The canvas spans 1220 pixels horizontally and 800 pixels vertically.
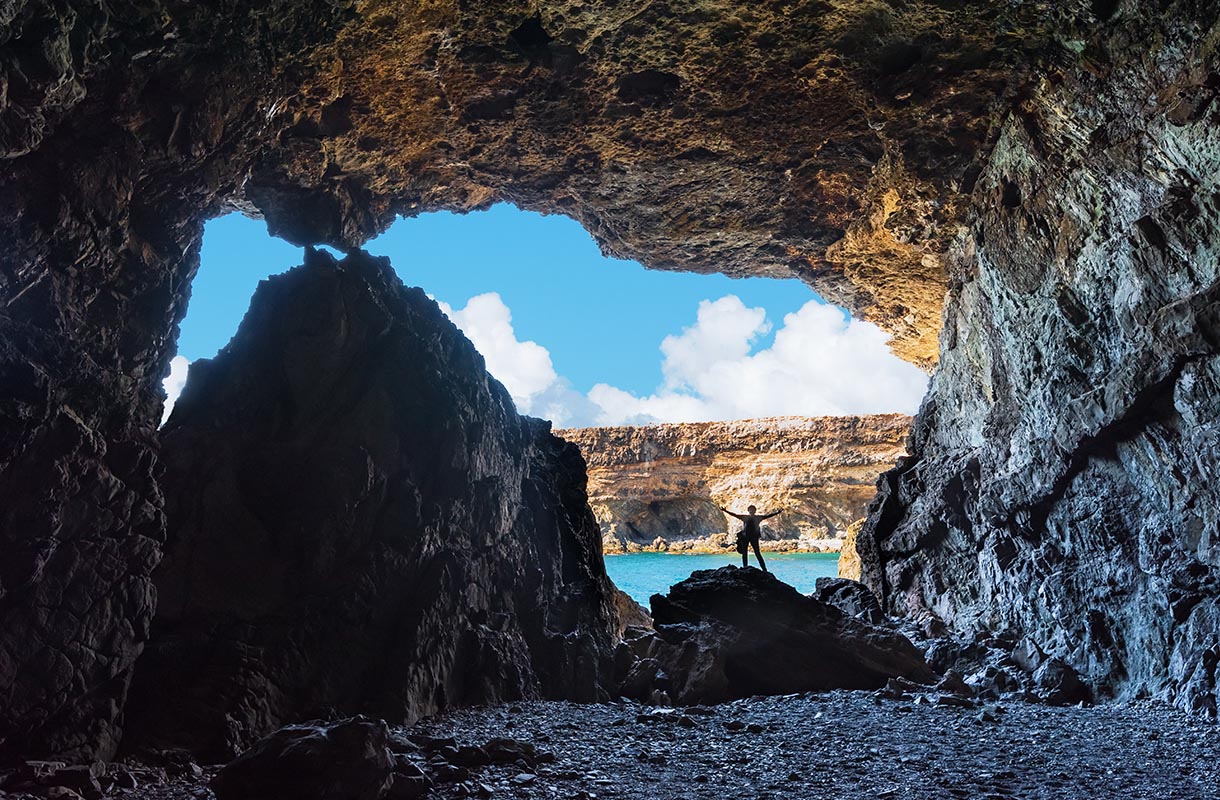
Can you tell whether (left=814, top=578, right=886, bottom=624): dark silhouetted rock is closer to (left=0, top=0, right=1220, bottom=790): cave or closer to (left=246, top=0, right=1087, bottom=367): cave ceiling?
(left=0, top=0, right=1220, bottom=790): cave

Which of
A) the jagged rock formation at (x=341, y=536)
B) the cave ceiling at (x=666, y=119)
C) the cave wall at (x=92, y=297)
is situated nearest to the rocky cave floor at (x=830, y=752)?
the jagged rock formation at (x=341, y=536)

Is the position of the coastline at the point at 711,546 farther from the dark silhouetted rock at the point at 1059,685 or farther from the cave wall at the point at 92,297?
the cave wall at the point at 92,297

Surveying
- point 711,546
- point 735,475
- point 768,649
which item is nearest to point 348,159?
point 768,649

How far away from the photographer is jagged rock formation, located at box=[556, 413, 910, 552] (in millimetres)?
49562

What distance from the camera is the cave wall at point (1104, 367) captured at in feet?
25.9

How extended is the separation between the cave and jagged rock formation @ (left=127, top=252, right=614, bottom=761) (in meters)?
0.19

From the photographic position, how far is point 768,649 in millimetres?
11289

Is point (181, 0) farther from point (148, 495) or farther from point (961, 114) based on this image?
point (961, 114)

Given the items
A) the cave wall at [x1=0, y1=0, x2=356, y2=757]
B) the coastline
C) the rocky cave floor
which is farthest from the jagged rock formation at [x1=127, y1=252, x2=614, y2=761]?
the coastline

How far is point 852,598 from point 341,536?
925cm

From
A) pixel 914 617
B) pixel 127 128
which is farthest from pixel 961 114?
pixel 127 128

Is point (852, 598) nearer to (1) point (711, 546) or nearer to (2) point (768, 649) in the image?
(2) point (768, 649)

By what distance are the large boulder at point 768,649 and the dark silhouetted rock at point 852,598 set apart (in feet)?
5.72

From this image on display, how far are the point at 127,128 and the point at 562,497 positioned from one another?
24.3 ft
